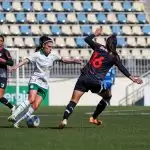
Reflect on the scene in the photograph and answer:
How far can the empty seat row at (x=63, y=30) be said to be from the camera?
44.9 metres

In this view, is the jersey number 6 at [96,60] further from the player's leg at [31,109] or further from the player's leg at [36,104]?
the player's leg at [31,109]

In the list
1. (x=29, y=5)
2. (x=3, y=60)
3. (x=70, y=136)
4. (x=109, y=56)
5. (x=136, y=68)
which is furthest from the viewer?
(x=29, y=5)

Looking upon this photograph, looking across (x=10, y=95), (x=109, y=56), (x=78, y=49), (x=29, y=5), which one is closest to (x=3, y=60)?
(x=109, y=56)

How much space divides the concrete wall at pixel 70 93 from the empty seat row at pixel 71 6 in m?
11.6

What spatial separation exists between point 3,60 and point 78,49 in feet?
97.4

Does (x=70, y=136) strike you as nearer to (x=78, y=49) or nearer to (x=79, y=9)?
(x=78, y=49)

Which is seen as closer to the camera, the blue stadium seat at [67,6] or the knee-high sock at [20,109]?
the knee-high sock at [20,109]

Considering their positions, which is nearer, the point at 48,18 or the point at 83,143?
the point at 83,143

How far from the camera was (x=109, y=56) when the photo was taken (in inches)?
498

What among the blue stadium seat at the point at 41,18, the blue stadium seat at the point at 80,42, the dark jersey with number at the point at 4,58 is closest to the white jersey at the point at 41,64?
the dark jersey with number at the point at 4,58

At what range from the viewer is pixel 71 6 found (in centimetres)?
4728

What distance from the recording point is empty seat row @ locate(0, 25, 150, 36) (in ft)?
147

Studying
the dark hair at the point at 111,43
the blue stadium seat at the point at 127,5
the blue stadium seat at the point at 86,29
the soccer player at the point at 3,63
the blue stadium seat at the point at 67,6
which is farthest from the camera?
the blue stadium seat at the point at 127,5

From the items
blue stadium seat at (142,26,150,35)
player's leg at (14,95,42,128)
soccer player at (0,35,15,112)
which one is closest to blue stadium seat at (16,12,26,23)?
→ blue stadium seat at (142,26,150,35)
